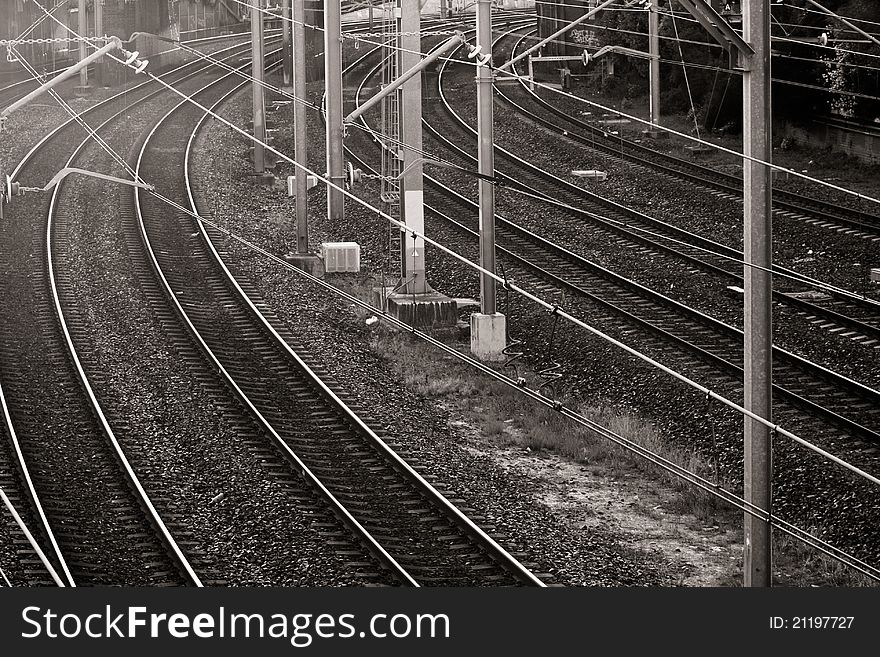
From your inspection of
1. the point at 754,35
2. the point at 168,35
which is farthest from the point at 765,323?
the point at 168,35

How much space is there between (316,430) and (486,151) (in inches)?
160

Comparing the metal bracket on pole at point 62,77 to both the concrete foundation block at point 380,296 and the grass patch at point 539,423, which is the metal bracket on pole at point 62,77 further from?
the concrete foundation block at point 380,296

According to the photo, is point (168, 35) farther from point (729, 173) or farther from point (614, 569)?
point (614, 569)

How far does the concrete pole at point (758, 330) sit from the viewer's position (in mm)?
9344

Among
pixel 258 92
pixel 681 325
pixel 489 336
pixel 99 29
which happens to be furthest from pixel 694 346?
pixel 99 29

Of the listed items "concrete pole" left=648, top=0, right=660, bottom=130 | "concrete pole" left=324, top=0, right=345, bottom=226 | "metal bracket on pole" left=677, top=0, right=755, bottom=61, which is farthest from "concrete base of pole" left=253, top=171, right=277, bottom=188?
"metal bracket on pole" left=677, top=0, right=755, bottom=61

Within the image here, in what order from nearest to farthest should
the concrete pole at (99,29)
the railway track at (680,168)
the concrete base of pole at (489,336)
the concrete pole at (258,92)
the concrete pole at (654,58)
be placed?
the concrete base of pole at (489,336), the railway track at (680,168), the concrete pole at (258,92), the concrete pole at (654,58), the concrete pole at (99,29)

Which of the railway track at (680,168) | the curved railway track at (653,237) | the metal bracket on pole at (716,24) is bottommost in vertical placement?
the curved railway track at (653,237)

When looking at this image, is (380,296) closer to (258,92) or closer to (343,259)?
(343,259)


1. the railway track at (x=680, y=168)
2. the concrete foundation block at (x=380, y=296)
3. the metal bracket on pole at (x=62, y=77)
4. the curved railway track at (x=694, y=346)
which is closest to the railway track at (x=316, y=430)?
the concrete foundation block at (x=380, y=296)

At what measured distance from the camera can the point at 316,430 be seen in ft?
47.3

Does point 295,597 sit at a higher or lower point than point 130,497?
higher

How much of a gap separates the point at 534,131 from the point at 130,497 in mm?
23137

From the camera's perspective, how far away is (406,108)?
61.1 feet
